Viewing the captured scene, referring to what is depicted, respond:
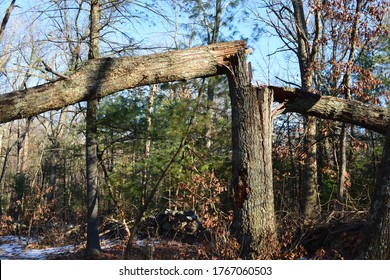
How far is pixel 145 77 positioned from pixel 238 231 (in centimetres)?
247

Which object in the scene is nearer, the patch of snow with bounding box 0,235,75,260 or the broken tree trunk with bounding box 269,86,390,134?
the broken tree trunk with bounding box 269,86,390,134

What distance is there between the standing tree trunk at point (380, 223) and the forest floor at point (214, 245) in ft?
3.94

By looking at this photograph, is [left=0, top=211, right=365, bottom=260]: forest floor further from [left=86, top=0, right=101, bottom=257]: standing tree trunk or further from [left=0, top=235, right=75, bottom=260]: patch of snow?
[left=86, top=0, right=101, bottom=257]: standing tree trunk

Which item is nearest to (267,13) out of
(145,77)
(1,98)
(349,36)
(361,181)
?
(349,36)

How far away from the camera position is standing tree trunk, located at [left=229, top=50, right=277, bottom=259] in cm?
554

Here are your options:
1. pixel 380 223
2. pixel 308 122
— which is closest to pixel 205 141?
pixel 308 122

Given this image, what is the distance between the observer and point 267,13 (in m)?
14.4

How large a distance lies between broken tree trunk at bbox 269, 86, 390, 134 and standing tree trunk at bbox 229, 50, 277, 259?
661 mm

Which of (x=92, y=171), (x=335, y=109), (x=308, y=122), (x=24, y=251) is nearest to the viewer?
(x=335, y=109)

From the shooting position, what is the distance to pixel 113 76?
18.0ft

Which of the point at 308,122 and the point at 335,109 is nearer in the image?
the point at 335,109

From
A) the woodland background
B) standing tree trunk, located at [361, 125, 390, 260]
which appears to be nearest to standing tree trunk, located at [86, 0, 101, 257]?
the woodland background

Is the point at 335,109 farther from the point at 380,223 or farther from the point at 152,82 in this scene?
the point at 152,82

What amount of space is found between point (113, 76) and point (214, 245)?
263 cm
